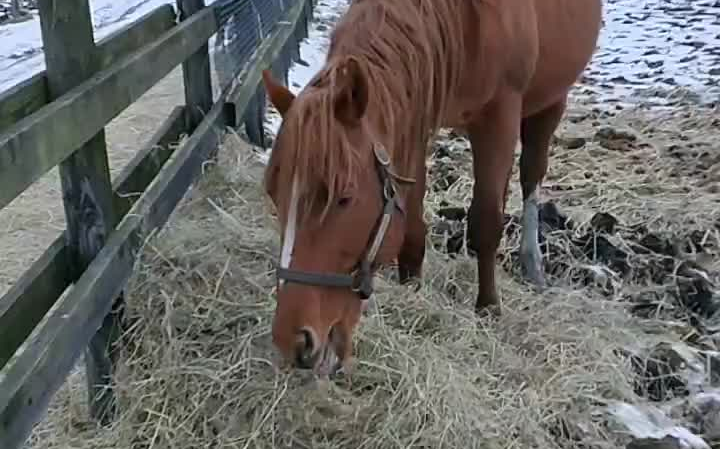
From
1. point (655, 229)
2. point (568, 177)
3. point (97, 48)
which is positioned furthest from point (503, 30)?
point (568, 177)

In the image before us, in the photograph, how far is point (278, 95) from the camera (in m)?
2.16

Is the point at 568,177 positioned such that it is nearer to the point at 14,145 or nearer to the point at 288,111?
the point at 288,111

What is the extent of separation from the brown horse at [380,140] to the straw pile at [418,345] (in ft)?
1.04

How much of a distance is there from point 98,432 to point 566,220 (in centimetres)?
237

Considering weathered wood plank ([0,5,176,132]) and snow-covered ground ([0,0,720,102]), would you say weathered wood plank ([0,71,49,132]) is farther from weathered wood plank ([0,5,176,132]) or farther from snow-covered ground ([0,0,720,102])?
snow-covered ground ([0,0,720,102])

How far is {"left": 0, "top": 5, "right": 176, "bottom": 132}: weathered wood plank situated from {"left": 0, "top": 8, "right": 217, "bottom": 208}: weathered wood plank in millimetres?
52

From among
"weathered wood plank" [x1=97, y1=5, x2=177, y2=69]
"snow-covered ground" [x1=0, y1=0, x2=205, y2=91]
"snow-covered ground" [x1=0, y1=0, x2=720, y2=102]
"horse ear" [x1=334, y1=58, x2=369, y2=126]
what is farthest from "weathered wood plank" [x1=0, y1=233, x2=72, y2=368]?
"snow-covered ground" [x1=0, y1=0, x2=720, y2=102]

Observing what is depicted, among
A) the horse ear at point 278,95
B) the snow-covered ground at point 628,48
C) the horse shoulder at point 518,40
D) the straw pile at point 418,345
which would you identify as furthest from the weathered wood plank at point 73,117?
the snow-covered ground at point 628,48

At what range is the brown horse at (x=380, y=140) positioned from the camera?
2.01m

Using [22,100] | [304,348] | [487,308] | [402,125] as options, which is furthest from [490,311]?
[22,100]

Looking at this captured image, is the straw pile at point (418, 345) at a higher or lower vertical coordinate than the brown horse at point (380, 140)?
lower

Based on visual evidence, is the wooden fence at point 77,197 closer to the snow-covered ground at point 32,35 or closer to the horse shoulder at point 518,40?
the horse shoulder at point 518,40

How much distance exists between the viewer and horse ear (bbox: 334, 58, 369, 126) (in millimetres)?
2035

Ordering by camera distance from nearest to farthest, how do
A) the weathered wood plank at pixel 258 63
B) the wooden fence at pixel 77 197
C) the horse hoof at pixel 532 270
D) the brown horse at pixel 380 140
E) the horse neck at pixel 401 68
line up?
the wooden fence at pixel 77 197 < the brown horse at pixel 380 140 < the horse neck at pixel 401 68 < the horse hoof at pixel 532 270 < the weathered wood plank at pixel 258 63
